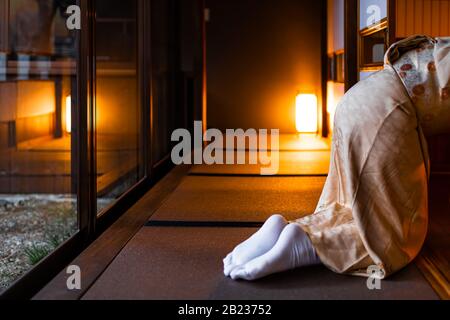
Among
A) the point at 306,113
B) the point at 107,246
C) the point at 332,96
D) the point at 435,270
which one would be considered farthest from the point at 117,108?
the point at 306,113

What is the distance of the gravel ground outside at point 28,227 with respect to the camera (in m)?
2.88

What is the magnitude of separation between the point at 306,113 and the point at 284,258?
5.54m

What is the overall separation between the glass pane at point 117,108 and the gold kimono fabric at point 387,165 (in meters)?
1.38

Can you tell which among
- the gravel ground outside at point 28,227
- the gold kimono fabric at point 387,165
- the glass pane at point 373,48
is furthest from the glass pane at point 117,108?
the glass pane at point 373,48

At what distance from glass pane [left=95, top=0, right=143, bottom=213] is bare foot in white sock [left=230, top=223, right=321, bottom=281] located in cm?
125

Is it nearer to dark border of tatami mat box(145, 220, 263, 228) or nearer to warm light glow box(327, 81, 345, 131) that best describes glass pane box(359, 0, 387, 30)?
dark border of tatami mat box(145, 220, 263, 228)

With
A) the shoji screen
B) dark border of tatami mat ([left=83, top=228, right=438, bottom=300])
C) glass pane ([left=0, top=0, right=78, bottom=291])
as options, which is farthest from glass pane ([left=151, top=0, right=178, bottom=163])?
dark border of tatami mat ([left=83, top=228, right=438, bottom=300])

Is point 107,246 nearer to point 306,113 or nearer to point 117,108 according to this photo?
point 117,108

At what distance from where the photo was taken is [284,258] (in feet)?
7.02

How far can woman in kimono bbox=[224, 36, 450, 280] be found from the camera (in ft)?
7.09

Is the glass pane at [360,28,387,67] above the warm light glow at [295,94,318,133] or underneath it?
above

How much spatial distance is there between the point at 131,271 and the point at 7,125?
227cm

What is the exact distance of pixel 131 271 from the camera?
226 centimetres
